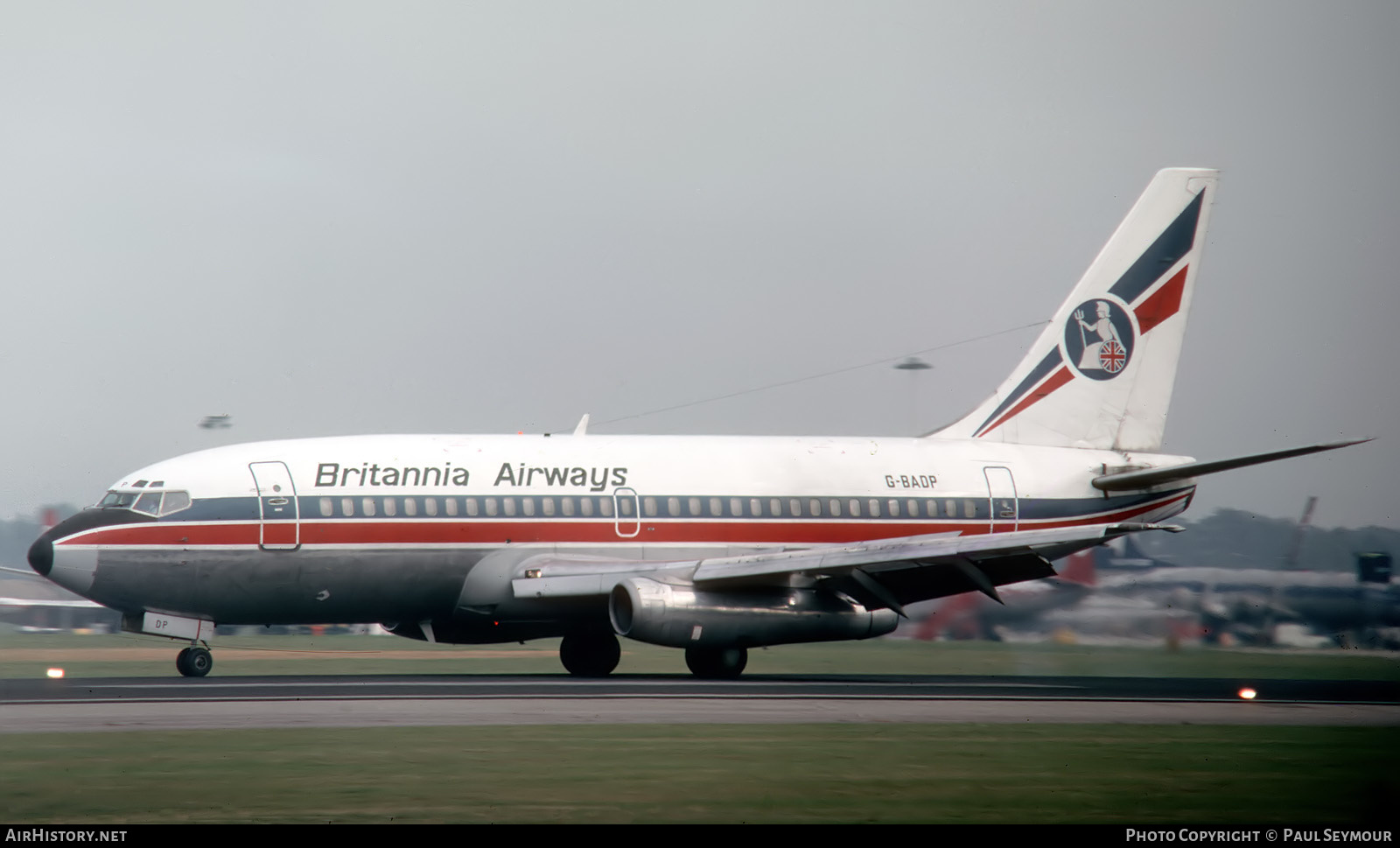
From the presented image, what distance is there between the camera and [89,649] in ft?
116

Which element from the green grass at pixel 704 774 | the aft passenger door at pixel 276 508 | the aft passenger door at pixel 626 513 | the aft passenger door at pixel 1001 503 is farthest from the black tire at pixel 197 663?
the aft passenger door at pixel 1001 503

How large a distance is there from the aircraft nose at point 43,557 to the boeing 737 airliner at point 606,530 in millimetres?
51

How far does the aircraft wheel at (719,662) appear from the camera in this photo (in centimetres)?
2791

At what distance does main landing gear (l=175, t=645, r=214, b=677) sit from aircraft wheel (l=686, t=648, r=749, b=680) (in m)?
8.15

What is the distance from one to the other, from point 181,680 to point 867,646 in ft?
52.4

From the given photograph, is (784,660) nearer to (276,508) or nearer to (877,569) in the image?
(877,569)

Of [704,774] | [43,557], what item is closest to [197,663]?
[43,557]

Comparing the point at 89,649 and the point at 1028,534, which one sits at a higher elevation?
the point at 1028,534

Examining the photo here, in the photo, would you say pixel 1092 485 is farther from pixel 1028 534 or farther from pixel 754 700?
pixel 754 700

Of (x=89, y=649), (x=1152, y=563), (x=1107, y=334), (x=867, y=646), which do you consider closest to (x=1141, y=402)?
(x=1107, y=334)

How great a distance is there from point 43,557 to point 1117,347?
22207 millimetres

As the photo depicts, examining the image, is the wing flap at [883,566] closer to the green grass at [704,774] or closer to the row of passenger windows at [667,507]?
the row of passenger windows at [667,507]

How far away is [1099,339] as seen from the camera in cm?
3500

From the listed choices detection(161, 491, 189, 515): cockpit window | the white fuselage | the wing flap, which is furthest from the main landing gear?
the wing flap
